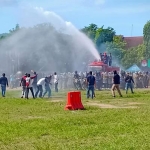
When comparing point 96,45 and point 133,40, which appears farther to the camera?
point 133,40

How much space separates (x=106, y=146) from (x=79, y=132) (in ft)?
7.35

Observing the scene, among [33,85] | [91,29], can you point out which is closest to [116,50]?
[91,29]

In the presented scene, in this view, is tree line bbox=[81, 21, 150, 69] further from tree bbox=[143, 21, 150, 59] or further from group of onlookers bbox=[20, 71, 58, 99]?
group of onlookers bbox=[20, 71, 58, 99]

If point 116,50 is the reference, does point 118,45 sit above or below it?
above

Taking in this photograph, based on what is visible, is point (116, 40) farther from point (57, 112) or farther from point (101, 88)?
point (57, 112)

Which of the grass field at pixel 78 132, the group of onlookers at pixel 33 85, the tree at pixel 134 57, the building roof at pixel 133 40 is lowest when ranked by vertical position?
the grass field at pixel 78 132

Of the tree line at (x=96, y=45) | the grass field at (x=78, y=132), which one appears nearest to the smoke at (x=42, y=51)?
the tree line at (x=96, y=45)

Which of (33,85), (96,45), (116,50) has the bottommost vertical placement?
(33,85)

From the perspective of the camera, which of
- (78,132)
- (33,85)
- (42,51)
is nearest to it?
(78,132)

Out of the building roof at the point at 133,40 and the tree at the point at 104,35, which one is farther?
the building roof at the point at 133,40

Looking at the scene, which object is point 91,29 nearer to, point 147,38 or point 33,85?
point 147,38

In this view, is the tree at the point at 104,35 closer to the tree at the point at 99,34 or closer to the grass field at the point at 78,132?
the tree at the point at 99,34

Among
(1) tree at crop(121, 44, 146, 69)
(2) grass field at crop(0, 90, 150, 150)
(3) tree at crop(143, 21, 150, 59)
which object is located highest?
(3) tree at crop(143, 21, 150, 59)

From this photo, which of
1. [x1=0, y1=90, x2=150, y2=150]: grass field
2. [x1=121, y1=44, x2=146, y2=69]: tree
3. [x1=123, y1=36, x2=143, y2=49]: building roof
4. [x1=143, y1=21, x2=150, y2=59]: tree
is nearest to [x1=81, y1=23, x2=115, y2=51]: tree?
[x1=121, y1=44, x2=146, y2=69]: tree
